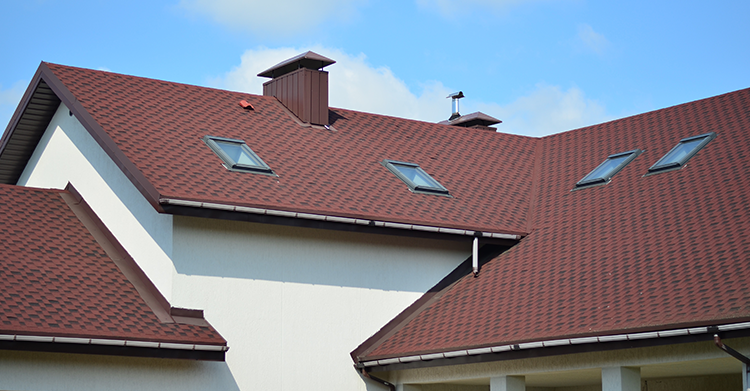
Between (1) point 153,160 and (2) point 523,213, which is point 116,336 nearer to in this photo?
(1) point 153,160

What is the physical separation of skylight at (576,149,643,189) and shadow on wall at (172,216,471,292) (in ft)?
9.23

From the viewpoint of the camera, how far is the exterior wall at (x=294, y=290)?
1405 cm

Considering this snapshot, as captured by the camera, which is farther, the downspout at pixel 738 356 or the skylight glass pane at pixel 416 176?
the skylight glass pane at pixel 416 176

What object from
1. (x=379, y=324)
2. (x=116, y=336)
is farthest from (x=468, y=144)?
(x=116, y=336)

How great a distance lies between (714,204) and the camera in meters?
14.1

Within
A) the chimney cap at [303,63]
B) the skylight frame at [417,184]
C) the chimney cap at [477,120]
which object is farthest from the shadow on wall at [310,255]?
the chimney cap at [477,120]

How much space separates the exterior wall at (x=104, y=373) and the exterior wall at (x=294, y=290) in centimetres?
55

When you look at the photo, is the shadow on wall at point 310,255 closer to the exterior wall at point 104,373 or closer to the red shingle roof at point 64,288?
the red shingle roof at point 64,288

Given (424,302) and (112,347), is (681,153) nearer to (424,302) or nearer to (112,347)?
(424,302)

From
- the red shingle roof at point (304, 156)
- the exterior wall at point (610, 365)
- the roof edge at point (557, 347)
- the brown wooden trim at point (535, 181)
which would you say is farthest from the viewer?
the brown wooden trim at point (535, 181)

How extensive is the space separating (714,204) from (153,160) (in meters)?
9.17

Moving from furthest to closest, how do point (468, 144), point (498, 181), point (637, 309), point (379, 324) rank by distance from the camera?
point (468, 144) < point (498, 181) < point (379, 324) < point (637, 309)

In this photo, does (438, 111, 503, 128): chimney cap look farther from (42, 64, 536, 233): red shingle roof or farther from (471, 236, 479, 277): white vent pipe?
(471, 236, 479, 277): white vent pipe

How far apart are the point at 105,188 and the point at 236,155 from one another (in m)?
2.35
